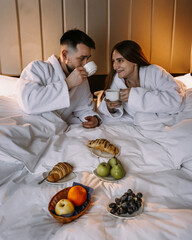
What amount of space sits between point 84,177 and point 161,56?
6.32 ft

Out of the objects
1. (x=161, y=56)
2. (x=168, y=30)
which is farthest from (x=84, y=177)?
(x=168, y=30)

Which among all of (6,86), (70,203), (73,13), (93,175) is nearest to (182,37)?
(73,13)

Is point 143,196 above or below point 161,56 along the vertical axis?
below

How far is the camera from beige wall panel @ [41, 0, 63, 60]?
2049mm

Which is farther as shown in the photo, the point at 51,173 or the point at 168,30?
the point at 168,30

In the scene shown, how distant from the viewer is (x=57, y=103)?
61.5 inches

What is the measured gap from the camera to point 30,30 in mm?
2037

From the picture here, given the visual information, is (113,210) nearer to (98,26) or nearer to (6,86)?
(6,86)

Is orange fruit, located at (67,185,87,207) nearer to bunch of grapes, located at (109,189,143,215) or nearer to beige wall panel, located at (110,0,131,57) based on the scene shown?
bunch of grapes, located at (109,189,143,215)

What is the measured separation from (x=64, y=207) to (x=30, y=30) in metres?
1.74

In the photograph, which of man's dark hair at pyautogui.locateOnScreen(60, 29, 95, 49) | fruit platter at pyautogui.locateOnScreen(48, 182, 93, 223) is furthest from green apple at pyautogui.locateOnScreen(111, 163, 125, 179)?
man's dark hair at pyautogui.locateOnScreen(60, 29, 95, 49)

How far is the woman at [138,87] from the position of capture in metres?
1.66

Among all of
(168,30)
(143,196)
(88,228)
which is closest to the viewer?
(88,228)

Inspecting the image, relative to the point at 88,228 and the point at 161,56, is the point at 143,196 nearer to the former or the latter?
the point at 88,228
